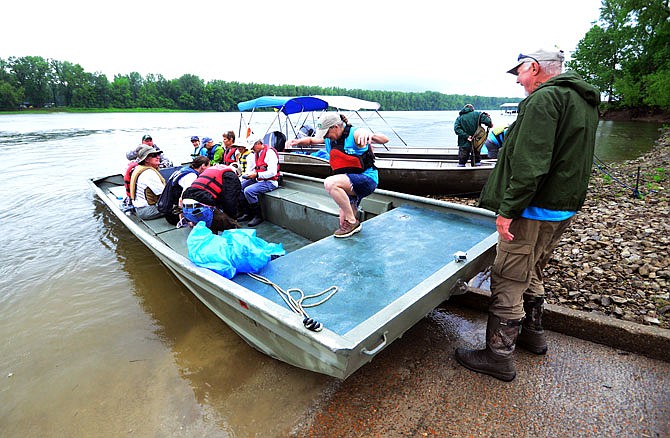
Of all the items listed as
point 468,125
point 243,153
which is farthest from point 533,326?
point 468,125

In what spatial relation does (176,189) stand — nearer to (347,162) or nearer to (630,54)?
(347,162)

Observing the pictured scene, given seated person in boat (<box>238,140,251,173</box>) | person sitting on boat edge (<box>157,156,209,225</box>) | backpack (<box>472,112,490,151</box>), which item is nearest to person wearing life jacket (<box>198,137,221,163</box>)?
seated person in boat (<box>238,140,251,173</box>)

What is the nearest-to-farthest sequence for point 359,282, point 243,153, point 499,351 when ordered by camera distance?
1. point 499,351
2. point 359,282
3. point 243,153

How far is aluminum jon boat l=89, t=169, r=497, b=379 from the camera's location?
6.26 feet

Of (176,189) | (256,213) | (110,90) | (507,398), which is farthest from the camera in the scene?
(110,90)

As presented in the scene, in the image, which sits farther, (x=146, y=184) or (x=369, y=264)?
(x=146, y=184)

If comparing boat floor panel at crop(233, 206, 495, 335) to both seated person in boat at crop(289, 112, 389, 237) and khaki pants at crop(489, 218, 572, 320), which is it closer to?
seated person in boat at crop(289, 112, 389, 237)

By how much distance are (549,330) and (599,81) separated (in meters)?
49.1

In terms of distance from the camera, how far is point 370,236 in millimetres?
3398

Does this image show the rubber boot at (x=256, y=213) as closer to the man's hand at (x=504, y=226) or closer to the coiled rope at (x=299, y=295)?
the coiled rope at (x=299, y=295)

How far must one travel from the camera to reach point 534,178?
1.81m

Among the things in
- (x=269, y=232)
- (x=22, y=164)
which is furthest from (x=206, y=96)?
(x=269, y=232)

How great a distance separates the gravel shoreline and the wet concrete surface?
1.82 feet

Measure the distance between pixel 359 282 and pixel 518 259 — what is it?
3.57ft
